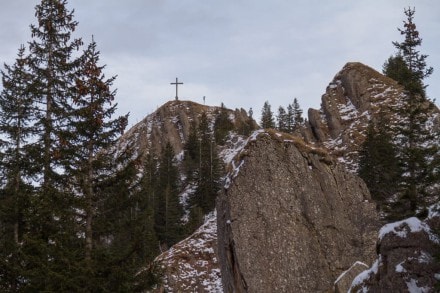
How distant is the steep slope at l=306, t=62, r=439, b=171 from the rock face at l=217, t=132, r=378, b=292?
2626 cm

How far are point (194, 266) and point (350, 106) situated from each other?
126 feet

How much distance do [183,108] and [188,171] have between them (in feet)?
96.7

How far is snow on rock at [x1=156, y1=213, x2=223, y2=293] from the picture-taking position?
94.5 ft

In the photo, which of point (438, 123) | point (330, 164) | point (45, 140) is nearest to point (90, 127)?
point (45, 140)

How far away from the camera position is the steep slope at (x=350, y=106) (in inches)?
2135

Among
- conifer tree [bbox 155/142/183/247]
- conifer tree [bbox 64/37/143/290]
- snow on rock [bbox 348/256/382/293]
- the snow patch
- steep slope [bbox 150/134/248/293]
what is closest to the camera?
the snow patch

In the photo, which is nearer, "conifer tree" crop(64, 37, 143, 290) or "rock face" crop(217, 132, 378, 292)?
"conifer tree" crop(64, 37, 143, 290)

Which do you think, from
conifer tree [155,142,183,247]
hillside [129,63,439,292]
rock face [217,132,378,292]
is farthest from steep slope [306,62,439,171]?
rock face [217,132,378,292]

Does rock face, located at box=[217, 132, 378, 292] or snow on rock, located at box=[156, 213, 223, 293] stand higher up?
rock face, located at box=[217, 132, 378, 292]

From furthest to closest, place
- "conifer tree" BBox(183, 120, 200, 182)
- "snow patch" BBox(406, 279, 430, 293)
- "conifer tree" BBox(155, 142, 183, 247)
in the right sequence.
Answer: "conifer tree" BBox(183, 120, 200, 182), "conifer tree" BBox(155, 142, 183, 247), "snow patch" BBox(406, 279, 430, 293)

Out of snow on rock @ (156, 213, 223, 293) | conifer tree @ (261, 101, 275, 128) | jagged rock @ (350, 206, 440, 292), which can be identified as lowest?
snow on rock @ (156, 213, 223, 293)

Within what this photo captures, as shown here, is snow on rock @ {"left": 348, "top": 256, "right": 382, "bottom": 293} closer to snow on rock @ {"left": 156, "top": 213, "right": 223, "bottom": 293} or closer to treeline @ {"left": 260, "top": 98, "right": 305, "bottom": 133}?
snow on rock @ {"left": 156, "top": 213, "right": 223, "bottom": 293}

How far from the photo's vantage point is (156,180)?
69.8 metres

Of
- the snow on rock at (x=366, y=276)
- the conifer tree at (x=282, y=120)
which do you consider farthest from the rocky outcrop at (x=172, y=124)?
the snow on rock at (x=366, y=276)
